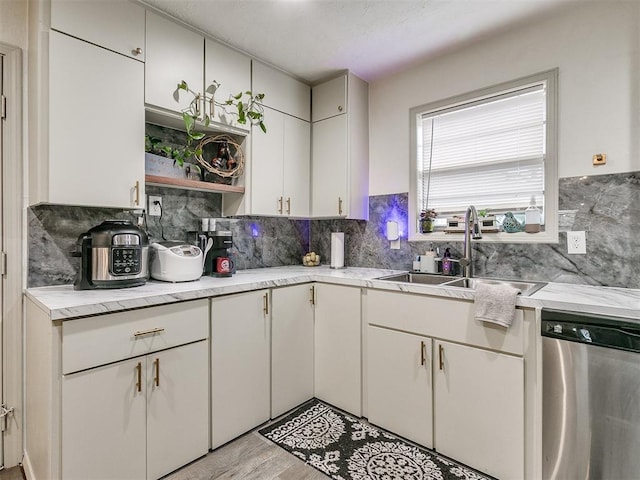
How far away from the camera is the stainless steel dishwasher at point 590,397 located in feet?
4.31

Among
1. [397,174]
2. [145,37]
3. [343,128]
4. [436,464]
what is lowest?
[436,464]

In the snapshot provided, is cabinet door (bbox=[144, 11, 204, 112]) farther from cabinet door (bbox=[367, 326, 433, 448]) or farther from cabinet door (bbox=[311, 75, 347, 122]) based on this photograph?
cabinet door (bbox=[367, 326, 433, 448])

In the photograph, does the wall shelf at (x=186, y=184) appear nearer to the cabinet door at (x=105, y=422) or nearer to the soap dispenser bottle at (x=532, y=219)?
the cabinet door at (x=105, y=422)

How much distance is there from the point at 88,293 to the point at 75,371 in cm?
39

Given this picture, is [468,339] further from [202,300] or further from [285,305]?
[202,300]

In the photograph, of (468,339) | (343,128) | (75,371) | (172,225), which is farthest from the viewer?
(343,128)

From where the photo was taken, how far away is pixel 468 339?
1752 millimetres

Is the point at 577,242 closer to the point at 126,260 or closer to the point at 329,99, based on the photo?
the point at 329,99

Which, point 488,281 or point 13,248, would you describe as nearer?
point 13,248

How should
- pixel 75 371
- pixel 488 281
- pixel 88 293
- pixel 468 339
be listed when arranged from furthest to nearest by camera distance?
1. pixel 488 281
2. pixel 468 339
3. pixel 88 293
4. pixel 75 371

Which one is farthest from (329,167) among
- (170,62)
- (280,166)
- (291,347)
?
(291,347)

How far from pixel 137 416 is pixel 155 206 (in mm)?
1271

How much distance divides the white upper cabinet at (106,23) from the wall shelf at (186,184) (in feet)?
2.18

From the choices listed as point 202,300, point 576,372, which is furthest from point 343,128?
point 576,372
